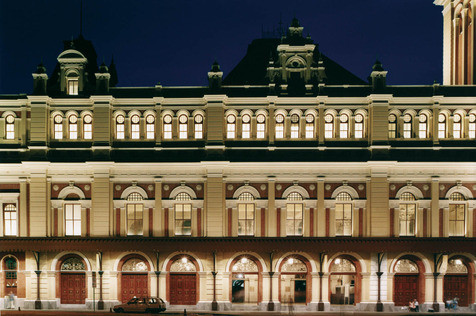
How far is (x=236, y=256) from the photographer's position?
105 feet

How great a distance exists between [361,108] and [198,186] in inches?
519

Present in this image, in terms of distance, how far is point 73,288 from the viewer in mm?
32344

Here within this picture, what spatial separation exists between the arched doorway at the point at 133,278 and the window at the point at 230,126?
10982mm

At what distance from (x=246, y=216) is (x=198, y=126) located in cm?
750

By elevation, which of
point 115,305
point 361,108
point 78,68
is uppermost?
point 78,68

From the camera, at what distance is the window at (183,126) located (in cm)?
3347

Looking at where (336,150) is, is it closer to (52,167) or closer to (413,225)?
(413,225)

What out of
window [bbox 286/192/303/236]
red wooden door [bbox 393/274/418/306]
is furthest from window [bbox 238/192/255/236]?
red wooden door [bbox 393/274/418/306]

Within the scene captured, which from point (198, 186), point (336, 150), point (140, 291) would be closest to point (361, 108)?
point (336, 150)

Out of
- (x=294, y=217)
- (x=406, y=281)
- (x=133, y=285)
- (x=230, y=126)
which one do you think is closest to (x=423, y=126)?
(x=406, y=281)

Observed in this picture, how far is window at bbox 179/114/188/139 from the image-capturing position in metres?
33.5

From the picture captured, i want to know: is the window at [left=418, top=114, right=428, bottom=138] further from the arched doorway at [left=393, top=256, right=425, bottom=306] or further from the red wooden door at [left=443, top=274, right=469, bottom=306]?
the red wooden door at [left=443, top=274, right=469, bottom=306]

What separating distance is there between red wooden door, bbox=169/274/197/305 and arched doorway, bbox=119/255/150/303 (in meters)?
1.92

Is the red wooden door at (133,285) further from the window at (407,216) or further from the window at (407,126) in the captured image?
the window at (407,126)
